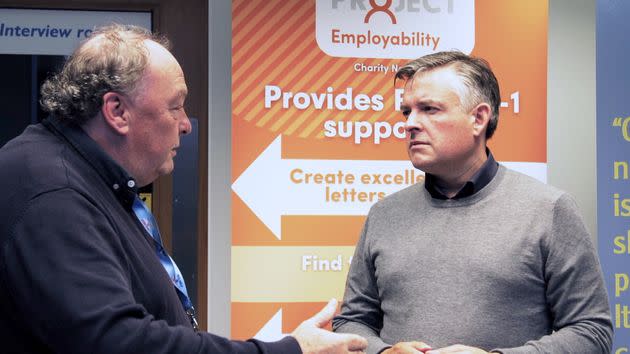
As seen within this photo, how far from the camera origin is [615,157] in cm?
317

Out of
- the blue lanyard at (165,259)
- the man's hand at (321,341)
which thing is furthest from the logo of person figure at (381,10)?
the man's hand at (321,341)

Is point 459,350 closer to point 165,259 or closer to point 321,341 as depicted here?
point 321,341

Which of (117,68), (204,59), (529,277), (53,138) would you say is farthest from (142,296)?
(204,59)

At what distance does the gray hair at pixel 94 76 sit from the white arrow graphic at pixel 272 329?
1654 mm

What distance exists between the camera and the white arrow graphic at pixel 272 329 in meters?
3.07

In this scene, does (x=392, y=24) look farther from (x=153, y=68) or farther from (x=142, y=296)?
(x=142, y=296)

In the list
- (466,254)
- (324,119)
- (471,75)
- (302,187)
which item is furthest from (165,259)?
(324,119)

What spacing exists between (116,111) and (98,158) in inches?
4.6

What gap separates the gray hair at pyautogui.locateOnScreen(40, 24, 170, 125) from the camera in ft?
5.11

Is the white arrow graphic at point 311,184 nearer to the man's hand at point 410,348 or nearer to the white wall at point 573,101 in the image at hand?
the white wall at point 573,101

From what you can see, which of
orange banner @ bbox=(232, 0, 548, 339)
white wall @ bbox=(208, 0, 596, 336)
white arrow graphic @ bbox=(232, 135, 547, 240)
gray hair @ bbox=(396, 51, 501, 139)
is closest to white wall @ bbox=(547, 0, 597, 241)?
white wall @ bbox=(208, 0, 596, 336)

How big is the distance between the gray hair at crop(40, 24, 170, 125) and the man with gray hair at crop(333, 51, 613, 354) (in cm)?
97

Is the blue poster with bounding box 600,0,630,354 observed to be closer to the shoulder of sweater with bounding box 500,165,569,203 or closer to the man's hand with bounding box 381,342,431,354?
the shoulder of sweater with bounding box 500,165,569,203

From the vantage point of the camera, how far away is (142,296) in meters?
1.46
